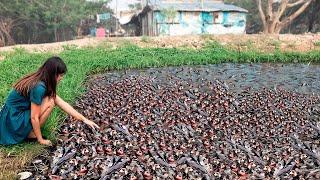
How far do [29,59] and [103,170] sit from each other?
11.4 m

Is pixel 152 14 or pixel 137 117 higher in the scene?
pixel 152 14

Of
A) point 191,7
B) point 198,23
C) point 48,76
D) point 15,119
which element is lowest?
point 15,119

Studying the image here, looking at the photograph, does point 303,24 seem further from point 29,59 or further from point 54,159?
point 54,159

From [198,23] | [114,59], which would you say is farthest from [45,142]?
[198,23]

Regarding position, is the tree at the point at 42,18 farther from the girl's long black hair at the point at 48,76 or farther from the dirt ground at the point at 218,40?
the girl's long black hair at the point at 48,76

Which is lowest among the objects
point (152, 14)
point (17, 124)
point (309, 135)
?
point (309, 135)

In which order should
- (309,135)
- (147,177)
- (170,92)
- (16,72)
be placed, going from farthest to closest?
1. (16,72)
2. (170,92)
3. (309,135)
4. (147,177)

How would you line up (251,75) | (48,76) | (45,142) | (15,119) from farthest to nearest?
(251,75) < (45,142) < (15,119) < (48,76)

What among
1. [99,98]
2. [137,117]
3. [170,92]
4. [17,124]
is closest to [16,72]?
[99,98]

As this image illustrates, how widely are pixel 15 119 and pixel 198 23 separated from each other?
89.2 feet

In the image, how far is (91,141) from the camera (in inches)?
243

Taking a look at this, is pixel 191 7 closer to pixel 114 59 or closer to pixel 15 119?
pixel 114 59

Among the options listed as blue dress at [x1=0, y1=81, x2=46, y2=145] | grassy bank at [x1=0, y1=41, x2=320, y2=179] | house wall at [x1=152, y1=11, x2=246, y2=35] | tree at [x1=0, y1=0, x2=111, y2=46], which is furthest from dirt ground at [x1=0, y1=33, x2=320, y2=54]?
blue dress at [x1=0, y1=81, x2=46, y2=145]

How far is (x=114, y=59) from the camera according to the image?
51.0ft
